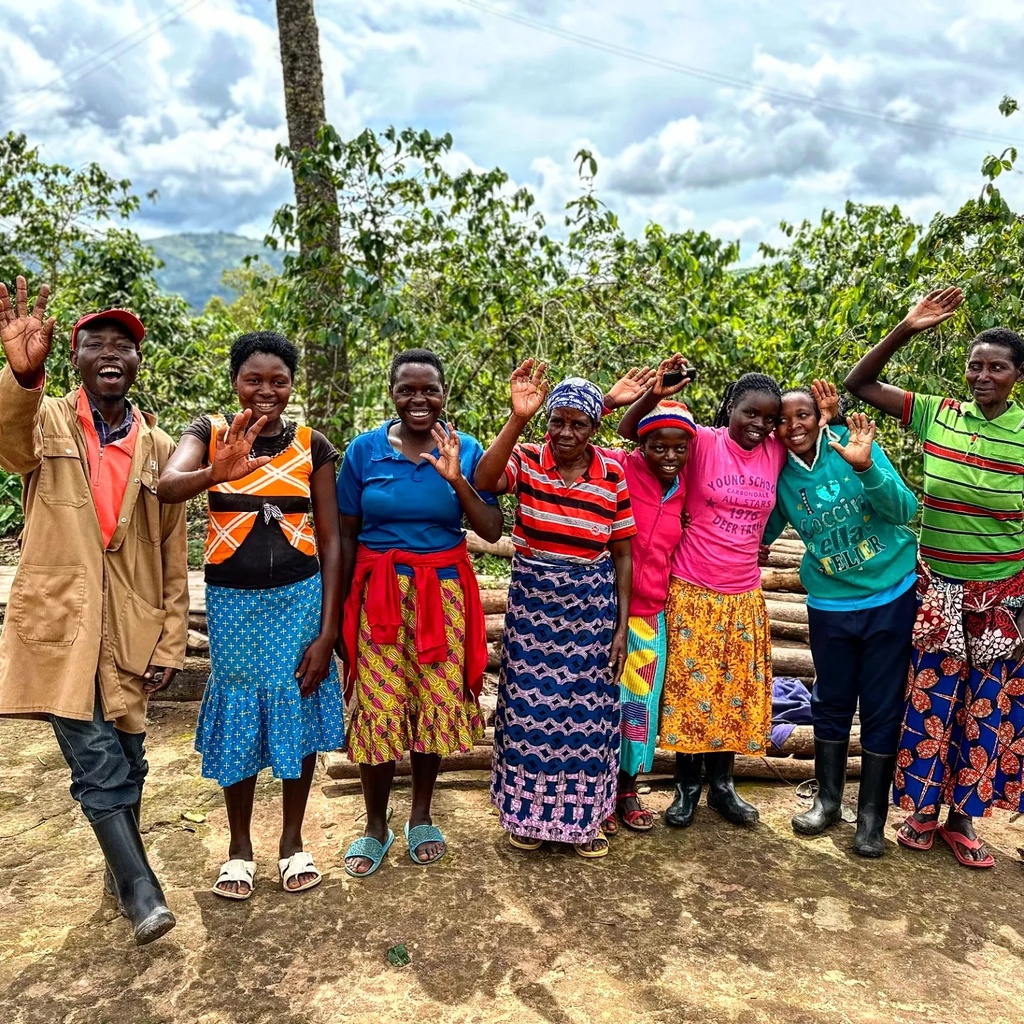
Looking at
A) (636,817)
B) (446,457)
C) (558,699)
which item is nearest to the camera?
(446,457)

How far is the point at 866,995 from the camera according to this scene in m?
2.66

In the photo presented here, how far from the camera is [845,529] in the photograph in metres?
3.49

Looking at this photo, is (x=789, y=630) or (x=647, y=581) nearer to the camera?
(x=647, y=581)

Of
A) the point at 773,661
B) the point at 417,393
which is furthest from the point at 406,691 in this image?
the point at 773,661

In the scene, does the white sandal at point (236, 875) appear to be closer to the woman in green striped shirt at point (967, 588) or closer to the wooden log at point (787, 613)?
the woman in green striped shirt at point (967, 588)

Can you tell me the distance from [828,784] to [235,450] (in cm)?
288

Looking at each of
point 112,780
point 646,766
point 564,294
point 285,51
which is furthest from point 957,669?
point 285,51

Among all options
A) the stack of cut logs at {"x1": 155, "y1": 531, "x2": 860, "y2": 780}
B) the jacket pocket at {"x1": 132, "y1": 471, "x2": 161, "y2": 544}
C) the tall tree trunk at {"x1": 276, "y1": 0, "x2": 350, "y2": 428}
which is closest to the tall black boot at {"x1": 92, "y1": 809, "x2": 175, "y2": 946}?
the jacket pocket at {"x1": 132, "y1": 471, "x2": 161, "y2": 544}

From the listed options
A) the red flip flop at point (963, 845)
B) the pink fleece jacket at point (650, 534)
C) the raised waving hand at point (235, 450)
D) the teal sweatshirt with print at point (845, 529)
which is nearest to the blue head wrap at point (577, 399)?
the pink fleece jacket at point (650, 534)

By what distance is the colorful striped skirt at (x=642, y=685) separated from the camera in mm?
3562

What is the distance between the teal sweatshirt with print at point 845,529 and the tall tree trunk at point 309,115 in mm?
3170

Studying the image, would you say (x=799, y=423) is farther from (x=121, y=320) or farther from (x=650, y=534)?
(x=121, y=320)

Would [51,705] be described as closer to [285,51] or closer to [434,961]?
[434,961]

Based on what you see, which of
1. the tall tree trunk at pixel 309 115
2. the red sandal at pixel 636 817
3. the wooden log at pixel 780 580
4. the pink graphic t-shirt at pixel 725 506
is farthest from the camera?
the wooden log at pixel 780 580
